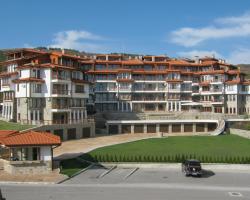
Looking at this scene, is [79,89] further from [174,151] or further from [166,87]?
[166,87]

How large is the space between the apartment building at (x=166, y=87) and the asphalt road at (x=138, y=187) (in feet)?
191

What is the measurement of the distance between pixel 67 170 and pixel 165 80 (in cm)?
6426

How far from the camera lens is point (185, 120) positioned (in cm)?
9438

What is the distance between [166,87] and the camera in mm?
111062

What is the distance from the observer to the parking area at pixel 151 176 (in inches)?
1812

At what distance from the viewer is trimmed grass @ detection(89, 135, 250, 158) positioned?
202 feet

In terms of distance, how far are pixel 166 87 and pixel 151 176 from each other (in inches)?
2504

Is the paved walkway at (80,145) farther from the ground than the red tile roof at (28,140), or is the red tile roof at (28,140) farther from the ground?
the red tile roof at (28,140)

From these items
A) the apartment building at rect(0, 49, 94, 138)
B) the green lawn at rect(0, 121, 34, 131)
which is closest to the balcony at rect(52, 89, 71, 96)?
the apartment building at rect(0, 49, 94, 138)

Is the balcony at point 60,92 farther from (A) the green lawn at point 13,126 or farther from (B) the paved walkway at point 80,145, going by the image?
(B) the paved walkway at point 80,145

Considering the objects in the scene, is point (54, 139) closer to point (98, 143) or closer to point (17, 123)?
point (98, 143)

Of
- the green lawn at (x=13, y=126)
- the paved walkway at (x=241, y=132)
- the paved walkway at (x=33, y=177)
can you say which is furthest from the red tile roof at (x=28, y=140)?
the paved walkway at (x=241, y=132)

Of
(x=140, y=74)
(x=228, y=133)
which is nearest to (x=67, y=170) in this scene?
(x=228, y=133)

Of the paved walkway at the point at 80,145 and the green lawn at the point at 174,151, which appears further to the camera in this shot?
the paved walkway at the point at 80,145
